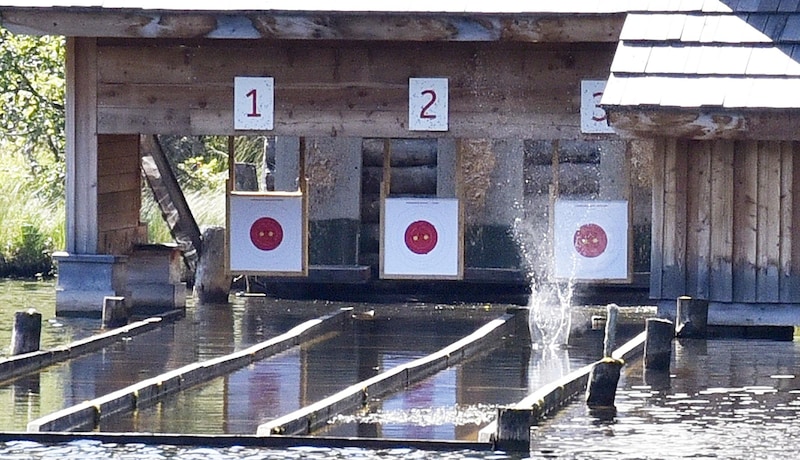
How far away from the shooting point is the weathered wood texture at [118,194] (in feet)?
71.8

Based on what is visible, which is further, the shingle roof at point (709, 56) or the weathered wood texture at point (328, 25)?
the weathered wood texture at point (328, 25)

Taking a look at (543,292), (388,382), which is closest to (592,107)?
(543,292)

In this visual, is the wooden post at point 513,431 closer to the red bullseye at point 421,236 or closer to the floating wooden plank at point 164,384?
the floating wooden plank at point 164,384

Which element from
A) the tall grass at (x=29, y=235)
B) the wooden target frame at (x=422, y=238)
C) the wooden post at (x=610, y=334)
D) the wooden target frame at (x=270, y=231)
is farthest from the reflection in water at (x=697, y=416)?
the tall grass at (x=29, y=235)

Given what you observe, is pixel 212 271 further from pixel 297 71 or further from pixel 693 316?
pixel 693 316

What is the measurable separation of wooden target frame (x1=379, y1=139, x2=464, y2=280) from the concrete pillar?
2702 millimetres

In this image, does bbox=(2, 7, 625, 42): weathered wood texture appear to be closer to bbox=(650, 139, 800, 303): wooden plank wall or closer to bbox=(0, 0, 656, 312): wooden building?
bbox=(0, 0, 656, 312): wooden building

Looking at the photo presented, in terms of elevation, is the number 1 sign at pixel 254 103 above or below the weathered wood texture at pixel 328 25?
below

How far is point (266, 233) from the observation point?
2288 cm

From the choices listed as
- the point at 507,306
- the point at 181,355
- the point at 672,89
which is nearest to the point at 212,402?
the point at 181,355

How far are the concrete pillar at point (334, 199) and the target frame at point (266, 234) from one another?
2.61m

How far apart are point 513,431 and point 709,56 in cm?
649

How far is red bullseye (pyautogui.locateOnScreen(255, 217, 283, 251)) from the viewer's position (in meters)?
22.8

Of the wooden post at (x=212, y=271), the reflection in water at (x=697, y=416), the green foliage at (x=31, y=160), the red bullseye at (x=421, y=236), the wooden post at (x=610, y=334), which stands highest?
the green foliage at (x=31, y=160)
